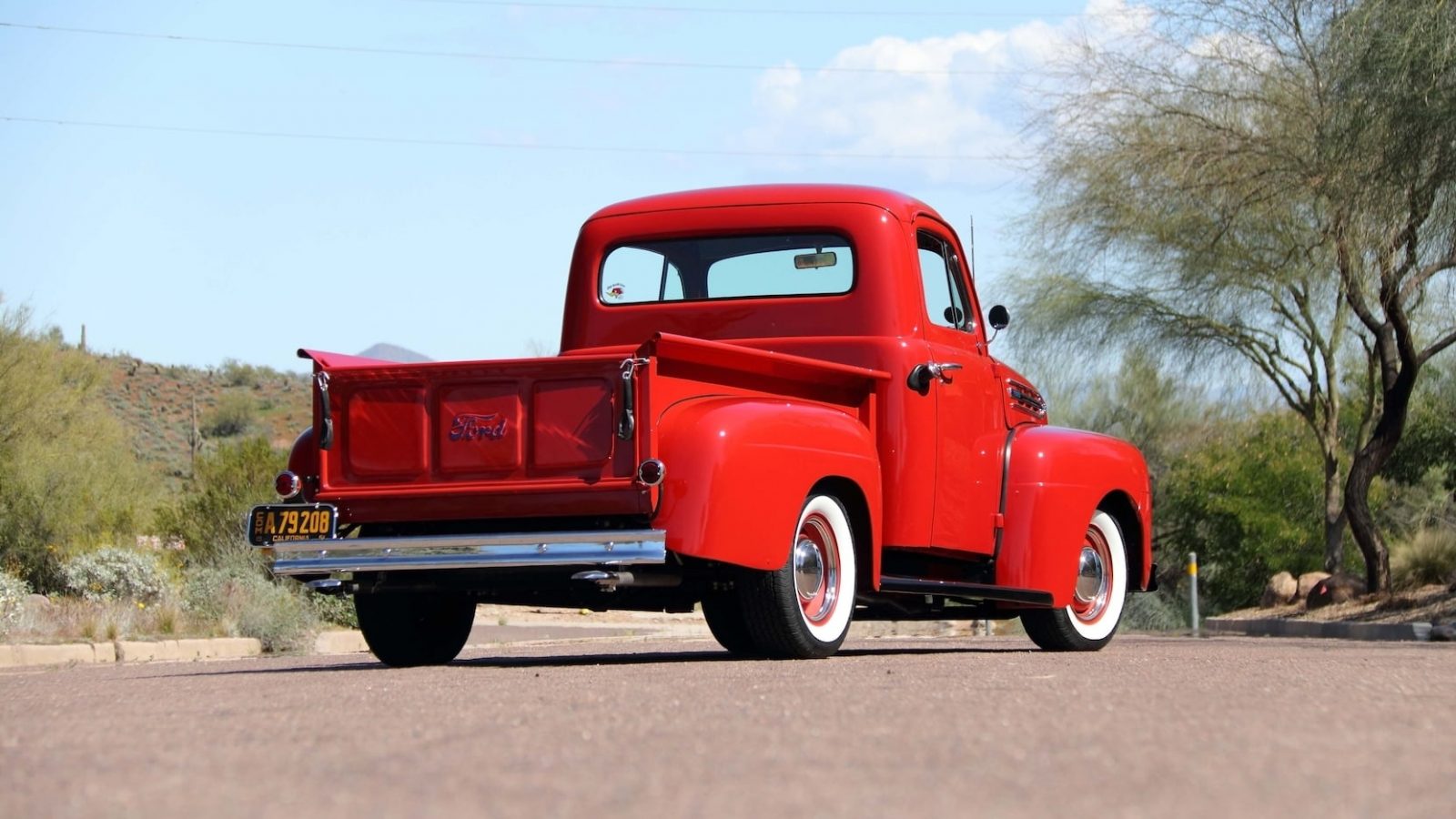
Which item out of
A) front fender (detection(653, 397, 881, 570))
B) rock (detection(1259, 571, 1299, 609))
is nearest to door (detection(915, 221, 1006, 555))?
front fender (detection(653, 397, 881, 570))

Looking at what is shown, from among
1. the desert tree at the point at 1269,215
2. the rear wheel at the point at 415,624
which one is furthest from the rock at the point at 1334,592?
the rear wheel at the point at 415,624

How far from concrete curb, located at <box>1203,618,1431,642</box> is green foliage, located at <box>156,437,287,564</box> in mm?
11400

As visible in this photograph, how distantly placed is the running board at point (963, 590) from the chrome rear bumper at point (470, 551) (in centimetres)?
198

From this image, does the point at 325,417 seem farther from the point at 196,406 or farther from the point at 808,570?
the point at 196,406

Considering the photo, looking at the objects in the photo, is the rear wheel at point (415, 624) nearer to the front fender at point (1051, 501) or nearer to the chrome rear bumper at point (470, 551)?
the chrome rear bumper at point (470, 551)

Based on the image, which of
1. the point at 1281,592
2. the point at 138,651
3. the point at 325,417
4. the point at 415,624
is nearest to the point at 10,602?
the point at 138,651

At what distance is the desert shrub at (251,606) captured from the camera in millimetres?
15472

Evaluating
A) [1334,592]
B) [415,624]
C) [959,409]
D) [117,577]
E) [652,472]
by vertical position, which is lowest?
[415,624]

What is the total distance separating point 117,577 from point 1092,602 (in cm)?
1126

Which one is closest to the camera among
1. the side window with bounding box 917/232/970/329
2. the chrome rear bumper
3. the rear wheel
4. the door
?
the chrome rear bumper

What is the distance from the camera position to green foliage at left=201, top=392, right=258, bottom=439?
58.5 meters

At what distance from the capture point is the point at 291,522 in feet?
31.1

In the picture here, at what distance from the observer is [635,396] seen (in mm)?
8906

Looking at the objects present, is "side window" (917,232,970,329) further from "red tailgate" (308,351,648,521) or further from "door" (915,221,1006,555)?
"red tailgate" (308,351,648,521)
